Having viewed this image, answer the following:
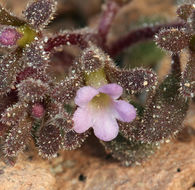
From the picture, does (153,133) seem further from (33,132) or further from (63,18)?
(63,18)

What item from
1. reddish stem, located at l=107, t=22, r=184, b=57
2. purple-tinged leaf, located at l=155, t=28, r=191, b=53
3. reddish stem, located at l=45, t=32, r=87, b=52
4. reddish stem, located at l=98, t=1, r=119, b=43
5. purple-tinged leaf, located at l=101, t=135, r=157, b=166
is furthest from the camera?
reddish stem, located at l=98, t=1, r=119, b=43

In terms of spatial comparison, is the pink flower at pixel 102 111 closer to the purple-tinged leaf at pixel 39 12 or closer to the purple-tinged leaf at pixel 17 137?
the purple-tinged leaf at pixel 17 137

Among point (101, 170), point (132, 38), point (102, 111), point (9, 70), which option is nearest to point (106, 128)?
point (102, 111)

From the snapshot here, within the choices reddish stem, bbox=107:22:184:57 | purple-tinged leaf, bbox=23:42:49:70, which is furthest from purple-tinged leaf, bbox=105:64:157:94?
reddish stem, bbox=107:22:184:57

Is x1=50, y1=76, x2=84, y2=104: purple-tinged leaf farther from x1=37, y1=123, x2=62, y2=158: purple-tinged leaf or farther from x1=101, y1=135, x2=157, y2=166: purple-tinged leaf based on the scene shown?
x1=101, y1=135, x2=157, y2=166: purple-tinged leaf

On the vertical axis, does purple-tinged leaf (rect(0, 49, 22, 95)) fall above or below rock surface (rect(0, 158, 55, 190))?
above

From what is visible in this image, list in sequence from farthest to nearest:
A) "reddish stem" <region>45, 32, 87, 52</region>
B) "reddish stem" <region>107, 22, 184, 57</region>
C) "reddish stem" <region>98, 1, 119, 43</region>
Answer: "reddish stem" <region>98, 1, 119, 43</region> → "reddish stem" <region>107, 22, 184, 57</region> → "reddish stem" <region>45, 32, 87, 52</region>

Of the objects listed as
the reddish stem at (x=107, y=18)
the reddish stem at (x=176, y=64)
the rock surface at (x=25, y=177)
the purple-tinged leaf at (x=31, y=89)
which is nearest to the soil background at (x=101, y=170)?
the rock surface at (x=25, y=177)

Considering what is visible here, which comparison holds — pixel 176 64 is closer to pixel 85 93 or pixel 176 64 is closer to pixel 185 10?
pixel 185 10

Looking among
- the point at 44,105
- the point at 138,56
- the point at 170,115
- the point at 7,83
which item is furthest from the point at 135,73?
the point at 138,56
